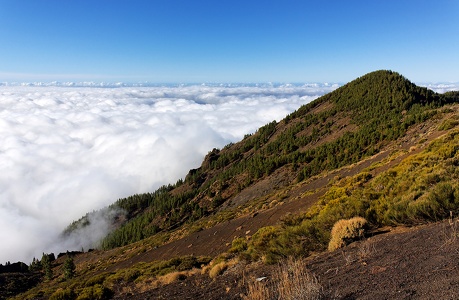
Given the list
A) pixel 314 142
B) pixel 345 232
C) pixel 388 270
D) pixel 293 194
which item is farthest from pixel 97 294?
pixel 314 142

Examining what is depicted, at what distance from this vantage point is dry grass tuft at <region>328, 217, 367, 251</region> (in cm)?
1040

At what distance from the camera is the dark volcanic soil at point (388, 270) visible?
552 centimetres

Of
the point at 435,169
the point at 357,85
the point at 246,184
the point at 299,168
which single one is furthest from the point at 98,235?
the point at 435,169

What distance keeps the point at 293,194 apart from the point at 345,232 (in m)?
23.6

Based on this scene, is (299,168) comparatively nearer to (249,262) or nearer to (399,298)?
(249,262)

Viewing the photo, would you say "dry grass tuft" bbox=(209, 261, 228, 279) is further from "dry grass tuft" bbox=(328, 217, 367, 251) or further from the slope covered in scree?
the slope covered in scree

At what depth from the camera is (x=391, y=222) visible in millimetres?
11000

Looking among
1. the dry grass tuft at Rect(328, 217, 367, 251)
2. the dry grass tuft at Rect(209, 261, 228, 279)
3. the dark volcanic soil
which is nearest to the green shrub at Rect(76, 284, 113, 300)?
the dark volcanic soil

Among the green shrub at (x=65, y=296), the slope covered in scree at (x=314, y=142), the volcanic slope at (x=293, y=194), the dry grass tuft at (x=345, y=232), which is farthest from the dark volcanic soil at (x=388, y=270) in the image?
the slope covered in scree at (x=314, y=142)

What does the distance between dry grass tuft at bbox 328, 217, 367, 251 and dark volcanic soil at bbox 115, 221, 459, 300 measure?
0.48 m

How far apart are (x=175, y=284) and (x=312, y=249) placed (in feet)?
20.7

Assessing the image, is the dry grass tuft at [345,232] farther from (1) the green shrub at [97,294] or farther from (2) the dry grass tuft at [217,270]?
(1) the green shrub at [97,294]

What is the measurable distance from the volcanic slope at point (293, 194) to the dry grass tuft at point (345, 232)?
86cm

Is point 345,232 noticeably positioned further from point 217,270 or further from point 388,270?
point 217,270
